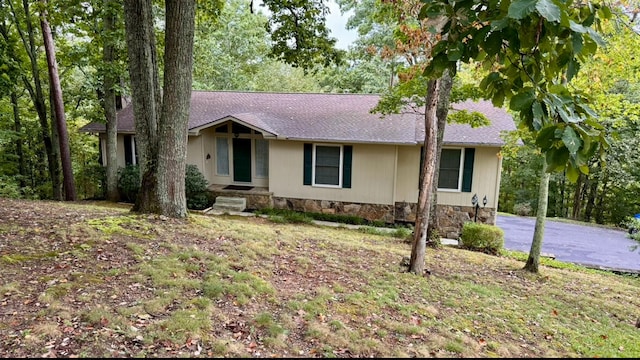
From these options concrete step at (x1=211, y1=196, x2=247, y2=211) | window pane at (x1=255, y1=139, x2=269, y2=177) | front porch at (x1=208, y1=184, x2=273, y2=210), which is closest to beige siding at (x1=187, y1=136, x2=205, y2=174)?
front porch at (x1=208, y1=184, x2=273, y2=210)

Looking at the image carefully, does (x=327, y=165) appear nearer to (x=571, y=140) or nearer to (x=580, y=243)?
(x=580, y=243)

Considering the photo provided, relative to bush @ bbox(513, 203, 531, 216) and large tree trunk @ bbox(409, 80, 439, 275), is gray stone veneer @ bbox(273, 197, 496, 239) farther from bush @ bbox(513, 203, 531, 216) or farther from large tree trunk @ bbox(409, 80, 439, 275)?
bush @ bbox(513, 203, 531, 216)

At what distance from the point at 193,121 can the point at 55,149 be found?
15.0 ft

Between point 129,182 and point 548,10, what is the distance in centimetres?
1298

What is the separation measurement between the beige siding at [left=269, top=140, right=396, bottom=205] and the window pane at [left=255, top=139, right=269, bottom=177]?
2.94 feet

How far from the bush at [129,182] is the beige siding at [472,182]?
845cm

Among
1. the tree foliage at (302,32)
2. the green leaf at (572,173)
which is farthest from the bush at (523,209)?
the green leaf at (572,173)

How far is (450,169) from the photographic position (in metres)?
11.3

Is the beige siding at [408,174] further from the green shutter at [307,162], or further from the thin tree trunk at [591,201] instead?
the thin tree trunk at [591,201]

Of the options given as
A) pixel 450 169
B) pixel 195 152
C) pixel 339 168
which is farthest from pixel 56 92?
pixel 450 169

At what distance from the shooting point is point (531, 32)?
185cm

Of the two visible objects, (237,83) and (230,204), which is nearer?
(230,204)

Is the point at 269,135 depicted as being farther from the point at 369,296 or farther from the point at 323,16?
the point at 369,296

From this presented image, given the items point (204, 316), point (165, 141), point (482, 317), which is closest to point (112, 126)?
point (165, 141)
